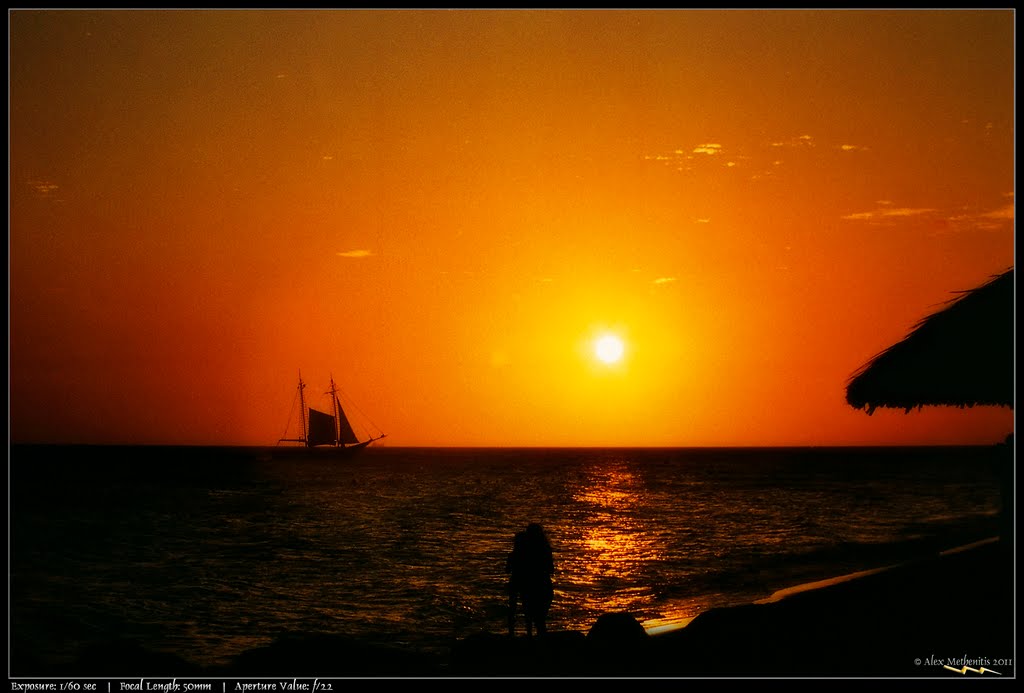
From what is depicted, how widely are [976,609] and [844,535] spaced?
30009mm

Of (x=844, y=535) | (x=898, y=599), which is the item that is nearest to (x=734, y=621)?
(x=898, y=599)

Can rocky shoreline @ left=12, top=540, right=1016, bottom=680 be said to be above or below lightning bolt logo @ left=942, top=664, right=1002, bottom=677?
below

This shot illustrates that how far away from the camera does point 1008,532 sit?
343 inches

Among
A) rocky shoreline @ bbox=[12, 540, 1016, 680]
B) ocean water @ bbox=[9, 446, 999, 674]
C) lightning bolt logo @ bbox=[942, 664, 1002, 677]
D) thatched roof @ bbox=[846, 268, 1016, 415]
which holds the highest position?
thatched roof @ bbox=[846, 268, 1016, 415]

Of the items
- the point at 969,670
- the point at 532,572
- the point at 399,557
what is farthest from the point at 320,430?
the point at 969,670

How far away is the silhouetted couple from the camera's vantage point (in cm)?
1230

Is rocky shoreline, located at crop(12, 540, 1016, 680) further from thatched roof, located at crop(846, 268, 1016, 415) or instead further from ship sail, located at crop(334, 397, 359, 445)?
ship sail, located at crop(334, 397, 359, 445)

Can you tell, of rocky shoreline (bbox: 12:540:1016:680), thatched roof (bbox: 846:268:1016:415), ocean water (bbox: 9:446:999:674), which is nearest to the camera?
thatched roof (bbox: 846:268:1016:415)

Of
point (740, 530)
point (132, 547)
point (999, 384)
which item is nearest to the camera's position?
point (999, 384)

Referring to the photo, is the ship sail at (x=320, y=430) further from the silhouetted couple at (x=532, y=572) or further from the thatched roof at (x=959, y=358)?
the thatched roof at (x=959, y=358)

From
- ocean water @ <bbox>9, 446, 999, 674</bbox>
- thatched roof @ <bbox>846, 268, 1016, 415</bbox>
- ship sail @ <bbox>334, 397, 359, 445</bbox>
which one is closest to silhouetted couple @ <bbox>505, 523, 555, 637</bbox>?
ocean water @ <bbox>9, 446, 999, 674</bbox>

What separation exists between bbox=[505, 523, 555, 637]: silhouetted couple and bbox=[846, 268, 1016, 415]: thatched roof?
514 cm

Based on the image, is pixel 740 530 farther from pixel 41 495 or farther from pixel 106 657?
pixel 41 495

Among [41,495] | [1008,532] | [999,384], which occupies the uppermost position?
[999,384]
